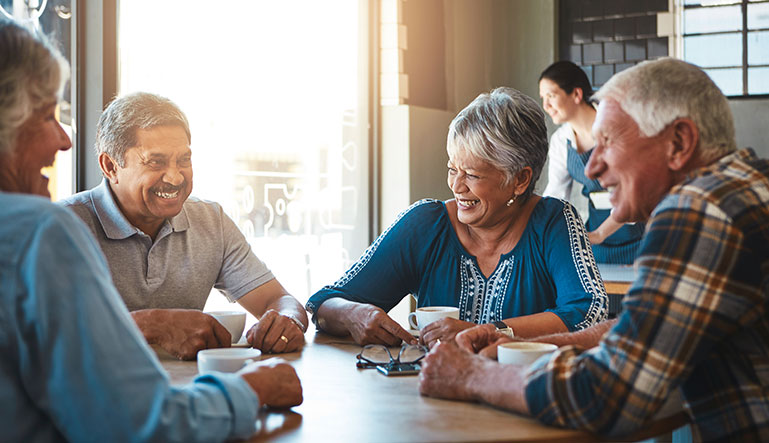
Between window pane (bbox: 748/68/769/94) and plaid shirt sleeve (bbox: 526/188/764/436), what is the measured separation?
14.5 ft

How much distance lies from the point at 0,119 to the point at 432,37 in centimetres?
413

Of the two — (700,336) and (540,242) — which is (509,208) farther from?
(700,336)

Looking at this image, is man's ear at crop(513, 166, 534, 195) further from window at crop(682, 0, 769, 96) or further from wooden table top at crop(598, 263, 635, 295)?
window at crop(682, 0, 769, 96)

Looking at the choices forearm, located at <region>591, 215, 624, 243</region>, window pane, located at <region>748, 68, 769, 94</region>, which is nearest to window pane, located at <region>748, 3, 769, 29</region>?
window pane, located at <region>748, 68, 769, 94</region>

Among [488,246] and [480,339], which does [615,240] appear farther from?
[480,339]

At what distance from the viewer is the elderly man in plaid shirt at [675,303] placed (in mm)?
1147

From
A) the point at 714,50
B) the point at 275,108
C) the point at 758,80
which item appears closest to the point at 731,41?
the point at 714,50

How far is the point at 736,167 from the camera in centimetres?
126

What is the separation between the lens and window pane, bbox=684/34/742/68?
511 cm

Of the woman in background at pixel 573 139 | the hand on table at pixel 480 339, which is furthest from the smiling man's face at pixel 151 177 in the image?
the woman in background at pixel 573 139

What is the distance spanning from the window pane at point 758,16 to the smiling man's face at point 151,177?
4.34m

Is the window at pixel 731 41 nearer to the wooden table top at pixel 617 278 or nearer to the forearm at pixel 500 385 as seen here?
the wooden table top at pixel 617 278

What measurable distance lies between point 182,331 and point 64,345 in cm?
82

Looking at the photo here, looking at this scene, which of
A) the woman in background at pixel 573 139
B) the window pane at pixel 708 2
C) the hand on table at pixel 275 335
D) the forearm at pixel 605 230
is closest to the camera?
the hand on table at pixel 275 335
